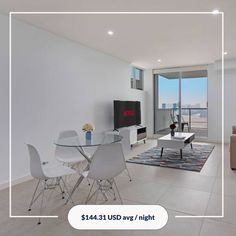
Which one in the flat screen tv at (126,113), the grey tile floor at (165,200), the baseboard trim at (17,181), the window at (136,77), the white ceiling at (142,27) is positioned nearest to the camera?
the grey tile floor at (165,200)

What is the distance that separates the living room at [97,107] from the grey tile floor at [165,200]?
0.01 m

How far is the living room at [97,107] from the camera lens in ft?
8.39

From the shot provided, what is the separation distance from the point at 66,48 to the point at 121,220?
3.41 meters

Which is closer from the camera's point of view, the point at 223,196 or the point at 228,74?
the point at 223,196

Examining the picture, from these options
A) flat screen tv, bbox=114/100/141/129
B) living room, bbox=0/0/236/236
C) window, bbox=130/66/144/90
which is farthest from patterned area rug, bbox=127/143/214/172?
window, bbox=130/66/144/90

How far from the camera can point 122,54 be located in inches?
225

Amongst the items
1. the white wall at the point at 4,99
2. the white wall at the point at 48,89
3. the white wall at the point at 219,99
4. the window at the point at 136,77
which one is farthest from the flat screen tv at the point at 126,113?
the white wall at the point at 4,99

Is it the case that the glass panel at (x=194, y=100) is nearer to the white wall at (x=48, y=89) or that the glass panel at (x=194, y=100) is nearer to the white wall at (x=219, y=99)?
the white wall at (x=219, y=99)

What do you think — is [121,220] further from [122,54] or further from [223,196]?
[122,54]

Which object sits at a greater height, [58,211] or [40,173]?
[40,173]

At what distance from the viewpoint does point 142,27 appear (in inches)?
147

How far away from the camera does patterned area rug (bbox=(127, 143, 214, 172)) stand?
435cm

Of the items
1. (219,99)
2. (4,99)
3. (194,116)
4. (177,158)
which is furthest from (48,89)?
(194,116)

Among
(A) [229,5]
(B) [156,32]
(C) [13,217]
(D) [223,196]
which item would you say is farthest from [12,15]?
(D) [223,196]
